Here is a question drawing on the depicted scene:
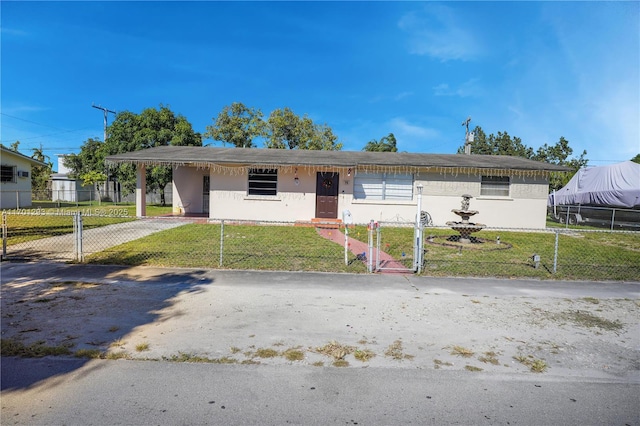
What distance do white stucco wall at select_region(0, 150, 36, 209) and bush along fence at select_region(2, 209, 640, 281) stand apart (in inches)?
478

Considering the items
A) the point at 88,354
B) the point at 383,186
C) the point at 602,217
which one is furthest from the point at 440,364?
the point at 602,217

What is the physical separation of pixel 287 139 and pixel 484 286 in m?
31.3

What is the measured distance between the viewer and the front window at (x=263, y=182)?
16.9 metres

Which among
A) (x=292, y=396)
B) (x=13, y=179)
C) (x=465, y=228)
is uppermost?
(x=13, y=179)

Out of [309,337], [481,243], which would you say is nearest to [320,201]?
[481,243]

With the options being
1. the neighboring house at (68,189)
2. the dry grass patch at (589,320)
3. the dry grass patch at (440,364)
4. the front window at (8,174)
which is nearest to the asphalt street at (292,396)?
the dry grass patch at (440,364)

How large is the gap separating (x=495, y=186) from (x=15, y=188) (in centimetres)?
2961

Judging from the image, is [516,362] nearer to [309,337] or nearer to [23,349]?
[309,337]

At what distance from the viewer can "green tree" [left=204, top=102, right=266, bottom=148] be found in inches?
1363

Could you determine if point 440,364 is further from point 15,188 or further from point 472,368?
point 15,188

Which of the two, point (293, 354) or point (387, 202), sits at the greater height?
point (387, 202)

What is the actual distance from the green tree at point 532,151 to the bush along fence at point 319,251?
23383 mm

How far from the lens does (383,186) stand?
16.8 m

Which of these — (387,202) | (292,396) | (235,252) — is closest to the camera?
(292,396)
